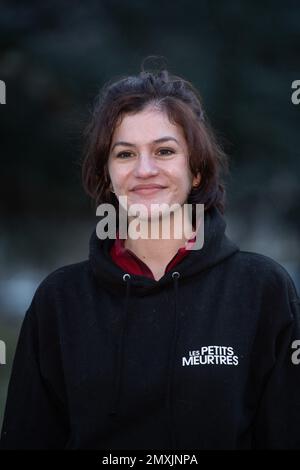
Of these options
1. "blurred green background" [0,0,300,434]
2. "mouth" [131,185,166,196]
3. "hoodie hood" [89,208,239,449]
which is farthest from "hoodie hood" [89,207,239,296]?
"blurred green background" [0,0,300,434]

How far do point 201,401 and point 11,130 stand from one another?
2.36 m

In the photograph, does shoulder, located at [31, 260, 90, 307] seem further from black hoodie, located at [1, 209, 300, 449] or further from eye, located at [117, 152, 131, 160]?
eye, located at [117, 152, 131, 160]

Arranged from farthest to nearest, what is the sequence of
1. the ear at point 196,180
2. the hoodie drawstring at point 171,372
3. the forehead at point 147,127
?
the ear at point 196,180, the forehead at point 147,127, the hoodie drawstring at point 171,372

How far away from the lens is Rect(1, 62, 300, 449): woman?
1673 millimetres

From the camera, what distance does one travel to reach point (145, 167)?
67.8 inches

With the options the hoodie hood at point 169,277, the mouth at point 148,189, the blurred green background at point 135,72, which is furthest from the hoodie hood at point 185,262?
the blurred green background at point 135,72

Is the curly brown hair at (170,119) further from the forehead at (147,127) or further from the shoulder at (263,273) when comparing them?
the shoulder at (263,273)

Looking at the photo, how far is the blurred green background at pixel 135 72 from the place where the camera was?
11.9 ft

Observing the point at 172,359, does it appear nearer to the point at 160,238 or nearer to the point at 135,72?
the point at 160,238

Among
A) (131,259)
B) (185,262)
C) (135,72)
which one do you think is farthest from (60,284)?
(135,72)

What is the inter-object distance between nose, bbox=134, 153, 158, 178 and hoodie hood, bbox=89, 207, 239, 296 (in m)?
0.19

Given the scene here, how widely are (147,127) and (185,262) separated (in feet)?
1.02

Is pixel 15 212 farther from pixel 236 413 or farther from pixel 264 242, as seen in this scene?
pixel 236 413

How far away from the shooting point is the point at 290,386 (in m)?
1.71
